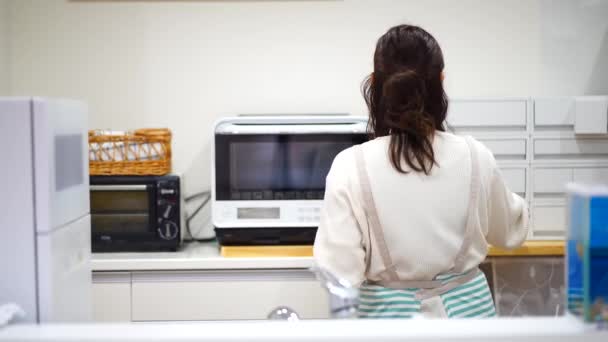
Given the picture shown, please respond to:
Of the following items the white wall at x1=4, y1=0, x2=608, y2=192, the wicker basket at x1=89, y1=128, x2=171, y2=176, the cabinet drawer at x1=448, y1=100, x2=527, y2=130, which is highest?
the white wall at x1=4, y1=0, x2=608, y2=192

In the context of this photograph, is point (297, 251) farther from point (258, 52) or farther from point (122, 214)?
point (258, 52)

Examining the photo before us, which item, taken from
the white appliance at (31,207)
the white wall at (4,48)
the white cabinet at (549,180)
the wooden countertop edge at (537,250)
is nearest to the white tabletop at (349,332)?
the white appliance at (31,207)

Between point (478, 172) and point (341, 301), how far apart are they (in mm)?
541

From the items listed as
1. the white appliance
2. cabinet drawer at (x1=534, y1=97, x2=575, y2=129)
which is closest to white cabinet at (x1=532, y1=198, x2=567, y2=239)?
cabinet drawer at (x1=534, y1=97, x2=575, y2=129)

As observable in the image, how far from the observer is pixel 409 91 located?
1398 mm

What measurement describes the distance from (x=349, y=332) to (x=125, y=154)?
1643 millimetres

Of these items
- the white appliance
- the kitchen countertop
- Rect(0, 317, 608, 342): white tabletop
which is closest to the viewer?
Rect(0, 317, 608, 342): white tabletop

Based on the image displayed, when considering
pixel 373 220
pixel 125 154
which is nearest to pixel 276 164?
pixel 125 154

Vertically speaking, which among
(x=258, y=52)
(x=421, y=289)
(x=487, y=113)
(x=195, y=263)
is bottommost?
(x=195, y=263)

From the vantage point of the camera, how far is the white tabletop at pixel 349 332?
2.91 feet

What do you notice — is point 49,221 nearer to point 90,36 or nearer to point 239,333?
point 239,333

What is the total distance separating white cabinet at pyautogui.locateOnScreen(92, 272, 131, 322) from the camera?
223cm

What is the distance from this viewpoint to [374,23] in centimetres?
266

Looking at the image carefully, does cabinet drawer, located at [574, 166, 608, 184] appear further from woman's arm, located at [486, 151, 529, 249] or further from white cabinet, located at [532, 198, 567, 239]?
woman's arm, located at [486, 151, 529, 249]
